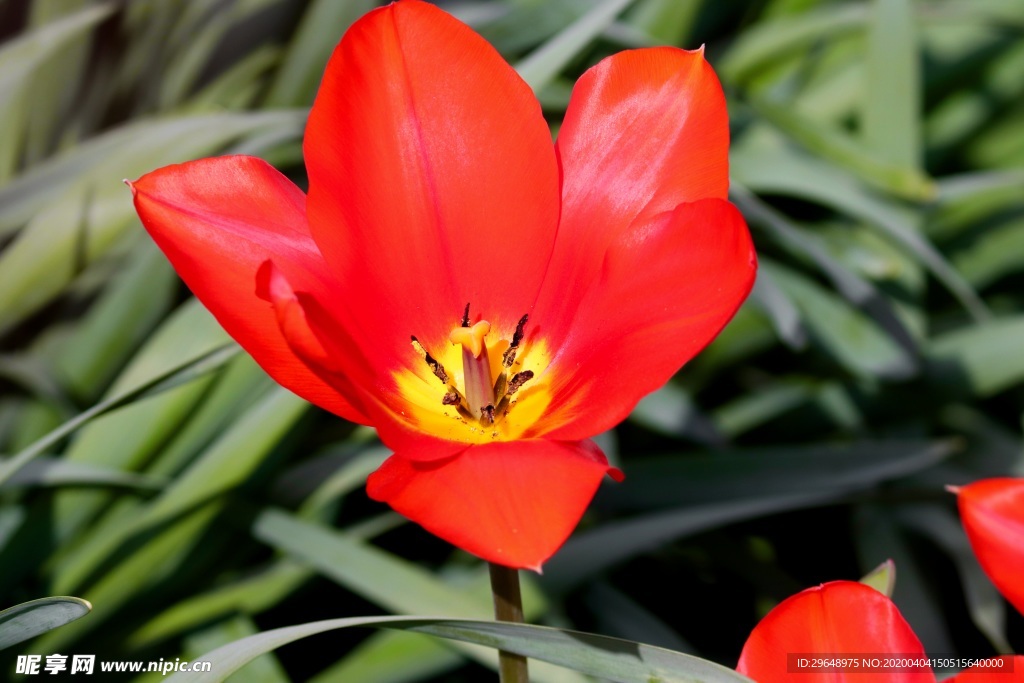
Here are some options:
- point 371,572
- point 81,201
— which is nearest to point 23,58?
point 81,201

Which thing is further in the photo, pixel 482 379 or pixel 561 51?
pixel 561 51

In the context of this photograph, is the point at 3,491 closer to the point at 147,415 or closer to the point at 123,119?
the point at 147,415

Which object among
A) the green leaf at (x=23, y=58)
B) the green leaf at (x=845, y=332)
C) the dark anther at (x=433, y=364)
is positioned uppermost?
the green leaf at (x=23, y=58)

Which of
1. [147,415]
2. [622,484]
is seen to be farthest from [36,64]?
[622,484]

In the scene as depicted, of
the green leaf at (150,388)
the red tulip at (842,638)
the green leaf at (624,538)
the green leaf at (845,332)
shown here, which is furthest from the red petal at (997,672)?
the green leaf at (845,332)

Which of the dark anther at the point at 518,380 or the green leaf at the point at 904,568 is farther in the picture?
the green leaf at the point at 904,568

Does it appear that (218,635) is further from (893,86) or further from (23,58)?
(893,86)

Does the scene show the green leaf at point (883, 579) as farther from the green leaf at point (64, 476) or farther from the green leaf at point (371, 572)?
the green leaf at point (64, 476)
